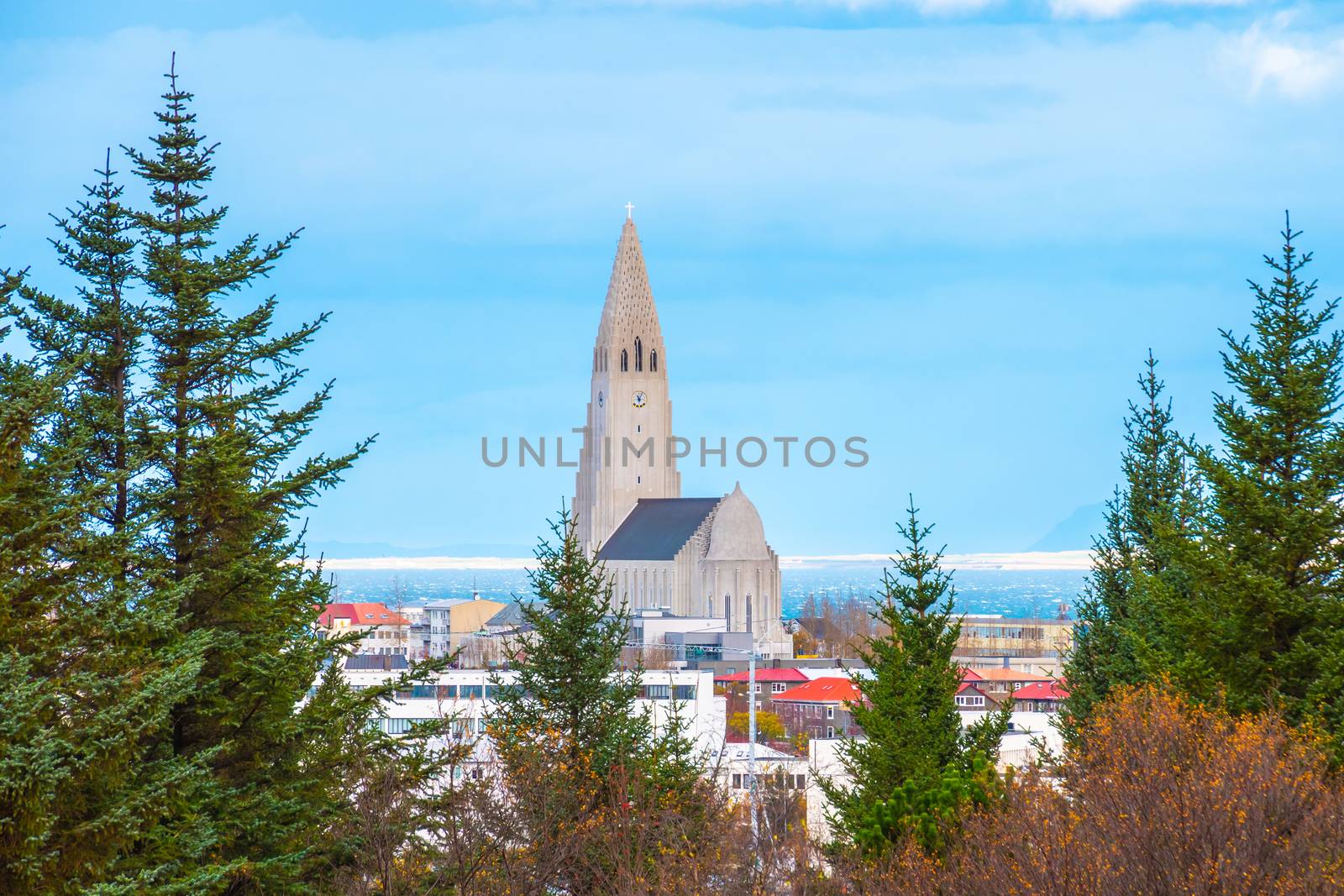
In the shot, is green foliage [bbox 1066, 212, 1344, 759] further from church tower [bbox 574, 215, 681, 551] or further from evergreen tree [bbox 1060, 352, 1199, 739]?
church tower [bbox 574, 215, 681, 551]

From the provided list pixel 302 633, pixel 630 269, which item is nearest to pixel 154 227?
pixel 302 633

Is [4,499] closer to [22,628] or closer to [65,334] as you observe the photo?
[22,628]

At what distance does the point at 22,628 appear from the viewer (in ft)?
52.9

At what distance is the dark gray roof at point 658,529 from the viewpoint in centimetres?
15725

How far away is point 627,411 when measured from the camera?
172125 millimetres

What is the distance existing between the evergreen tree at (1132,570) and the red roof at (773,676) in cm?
6812

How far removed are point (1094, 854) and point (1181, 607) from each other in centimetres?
1438

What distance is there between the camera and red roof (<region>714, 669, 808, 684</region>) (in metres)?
114

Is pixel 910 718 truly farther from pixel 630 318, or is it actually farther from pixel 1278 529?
pixel 630 318

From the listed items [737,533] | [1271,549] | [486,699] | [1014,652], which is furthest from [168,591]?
[1014,652]

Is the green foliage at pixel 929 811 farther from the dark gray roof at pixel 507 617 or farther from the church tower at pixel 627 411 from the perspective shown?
the church tower at pixel 627 411

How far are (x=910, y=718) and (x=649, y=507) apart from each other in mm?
139391

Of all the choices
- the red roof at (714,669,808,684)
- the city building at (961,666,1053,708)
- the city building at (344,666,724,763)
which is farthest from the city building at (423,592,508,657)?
the city building at (344,666,724,763)

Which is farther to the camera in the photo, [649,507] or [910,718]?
[649,507]
